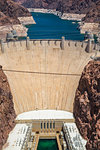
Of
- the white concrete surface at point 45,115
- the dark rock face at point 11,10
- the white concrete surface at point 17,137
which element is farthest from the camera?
the dark rock face at point 11,10

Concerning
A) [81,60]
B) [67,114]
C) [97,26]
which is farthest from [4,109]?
[97,26]

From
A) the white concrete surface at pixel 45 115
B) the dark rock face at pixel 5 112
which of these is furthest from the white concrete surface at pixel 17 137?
the white concrete surface at pixel 45 115

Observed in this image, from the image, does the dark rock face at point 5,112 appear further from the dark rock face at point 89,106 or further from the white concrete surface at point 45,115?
the dark rock face at point 89,106

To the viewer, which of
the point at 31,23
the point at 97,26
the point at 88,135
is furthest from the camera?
the point at 31,23

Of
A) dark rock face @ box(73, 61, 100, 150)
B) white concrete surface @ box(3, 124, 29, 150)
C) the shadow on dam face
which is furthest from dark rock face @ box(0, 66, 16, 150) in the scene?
dark rock face @ box(73, 61, 100, 150)

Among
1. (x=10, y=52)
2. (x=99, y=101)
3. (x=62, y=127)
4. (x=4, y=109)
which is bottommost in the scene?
(x=62, y=127)

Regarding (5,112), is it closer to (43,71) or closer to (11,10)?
(43,71)

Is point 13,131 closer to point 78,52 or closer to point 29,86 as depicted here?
point 29,86
